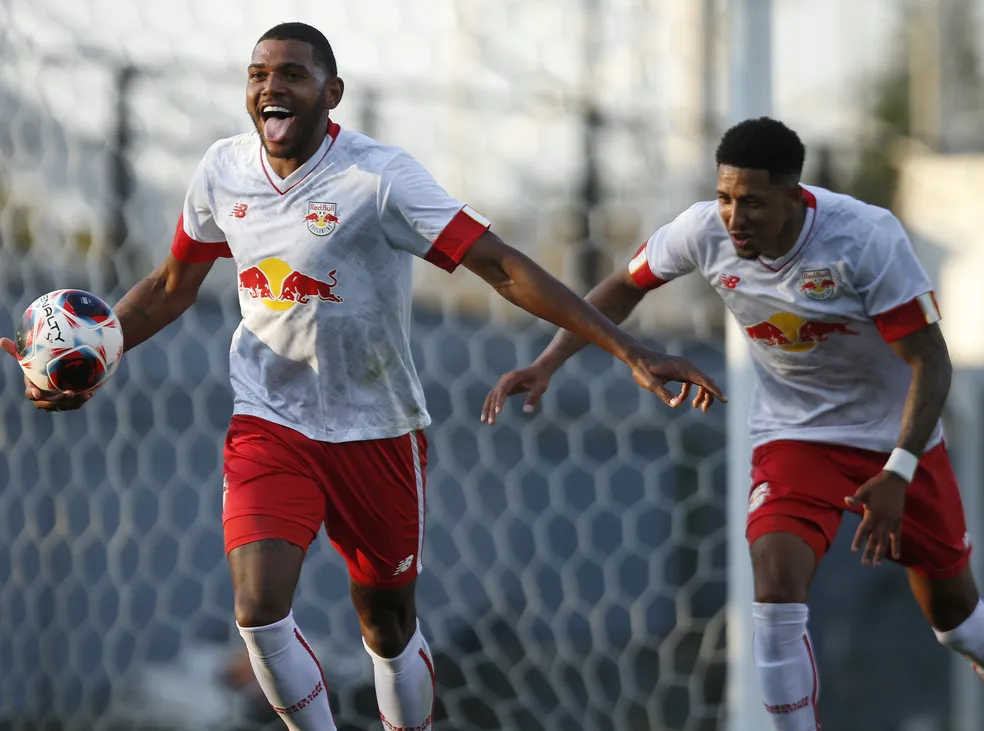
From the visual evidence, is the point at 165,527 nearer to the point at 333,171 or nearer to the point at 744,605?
the point at 744,605

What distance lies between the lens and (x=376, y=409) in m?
4.00

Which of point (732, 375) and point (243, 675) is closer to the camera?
point (732, 375)

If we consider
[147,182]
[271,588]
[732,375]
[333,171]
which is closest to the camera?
[271,588]

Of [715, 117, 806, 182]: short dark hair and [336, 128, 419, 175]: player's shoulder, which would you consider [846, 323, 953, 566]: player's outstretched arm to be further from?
[336, 128, 419, 175]: player's shoulder

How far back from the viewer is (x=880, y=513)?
3516 mm

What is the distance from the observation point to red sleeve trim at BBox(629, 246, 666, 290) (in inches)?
167

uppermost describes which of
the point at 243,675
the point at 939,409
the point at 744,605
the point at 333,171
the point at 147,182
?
the point at 147,182

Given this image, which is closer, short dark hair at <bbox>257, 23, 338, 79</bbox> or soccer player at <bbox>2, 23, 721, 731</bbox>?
soccer player at <bbox>2, 23, 721, 731</bbox>

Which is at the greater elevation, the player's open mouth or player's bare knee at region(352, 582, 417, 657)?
the player's open mouth

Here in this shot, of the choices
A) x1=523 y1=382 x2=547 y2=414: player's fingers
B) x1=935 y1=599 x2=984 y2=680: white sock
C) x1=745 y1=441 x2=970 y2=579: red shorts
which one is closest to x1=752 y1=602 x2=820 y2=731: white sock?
x1=745 y1=441 x2=970 y2=579: red shorts

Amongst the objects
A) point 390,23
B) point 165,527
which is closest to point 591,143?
point 390,23

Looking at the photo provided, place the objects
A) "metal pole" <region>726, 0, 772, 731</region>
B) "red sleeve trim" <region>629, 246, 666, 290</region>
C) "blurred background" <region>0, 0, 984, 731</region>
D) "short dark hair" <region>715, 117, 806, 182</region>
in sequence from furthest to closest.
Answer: "blurred background" <region>0, 0, 984, 731</region> → "metal pole" <region>726, 0, 772, 731</region> → "red sleeve trim" <region>629, 246, 666, 290</region> → "short dark hair" <region>715, 117, 806, 182</region>

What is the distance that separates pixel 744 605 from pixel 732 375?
948 millimetres

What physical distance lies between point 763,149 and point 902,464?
3.12ft
